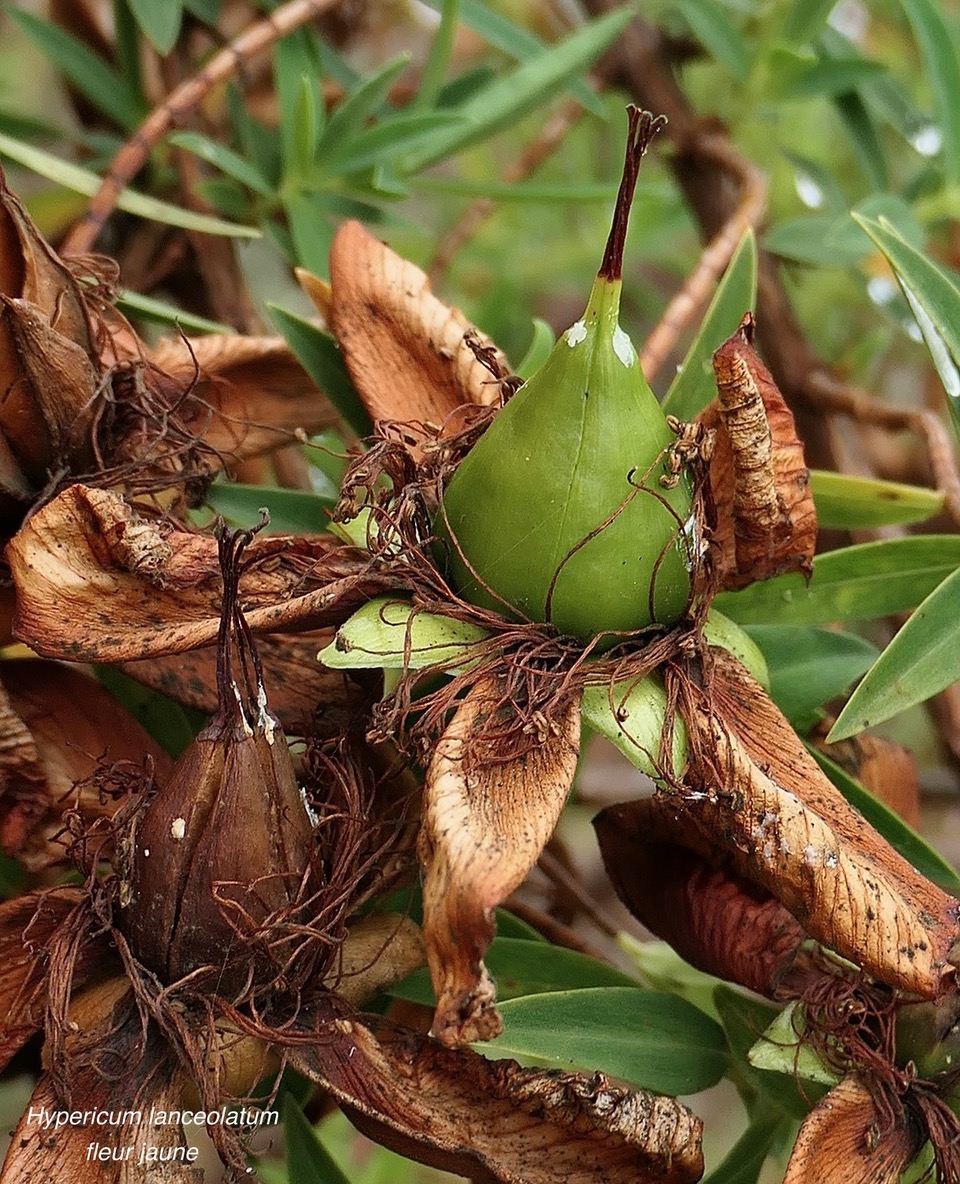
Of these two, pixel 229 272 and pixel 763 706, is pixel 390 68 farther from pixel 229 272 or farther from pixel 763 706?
pixel 763 706

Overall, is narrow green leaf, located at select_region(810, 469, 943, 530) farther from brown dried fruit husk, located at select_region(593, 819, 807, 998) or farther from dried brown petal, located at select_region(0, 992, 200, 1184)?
dried brown petal, located at select_region(0, 992, 200, 1184)

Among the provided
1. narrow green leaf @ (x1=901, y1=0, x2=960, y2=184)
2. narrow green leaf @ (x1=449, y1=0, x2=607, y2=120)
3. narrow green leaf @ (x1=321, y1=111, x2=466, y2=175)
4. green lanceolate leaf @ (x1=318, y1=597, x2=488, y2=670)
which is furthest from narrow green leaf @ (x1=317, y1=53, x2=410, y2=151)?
green lanceolate leaf @ (x1=318, y1=597, x2=488, y2=670)

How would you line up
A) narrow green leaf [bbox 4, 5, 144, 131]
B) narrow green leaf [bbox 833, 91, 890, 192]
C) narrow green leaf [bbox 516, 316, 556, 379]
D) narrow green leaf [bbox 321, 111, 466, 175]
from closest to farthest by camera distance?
narrow green leaf [bbox 516, 316, 556, 379] < narrow green leaf [bbox 321, 111, 466, 175] < narrow green leaf [bbox 4, 5, 144, 131] < narrow green leaf [bbox 833, 91, 890, 192]

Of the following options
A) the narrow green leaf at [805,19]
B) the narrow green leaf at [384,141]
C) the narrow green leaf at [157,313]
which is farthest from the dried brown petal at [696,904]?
the narrow green leaf at [805,19]

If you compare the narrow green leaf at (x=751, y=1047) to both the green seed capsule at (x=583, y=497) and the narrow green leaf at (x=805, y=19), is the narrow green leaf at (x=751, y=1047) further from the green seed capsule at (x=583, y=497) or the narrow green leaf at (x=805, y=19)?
the narrow green leaf at (x=805, y=19)

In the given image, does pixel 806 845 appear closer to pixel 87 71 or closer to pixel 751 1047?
pixel 751 1047

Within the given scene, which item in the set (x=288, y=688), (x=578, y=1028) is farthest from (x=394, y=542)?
(x=578, y=1028)
